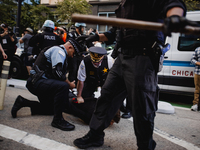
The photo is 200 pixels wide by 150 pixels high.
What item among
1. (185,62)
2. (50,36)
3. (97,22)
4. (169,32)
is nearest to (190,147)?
(169,32)

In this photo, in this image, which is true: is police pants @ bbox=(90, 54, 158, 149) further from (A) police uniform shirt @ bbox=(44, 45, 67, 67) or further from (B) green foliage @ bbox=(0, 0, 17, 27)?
(B) green foliage @ bbox=(0, 0, 17, 27)

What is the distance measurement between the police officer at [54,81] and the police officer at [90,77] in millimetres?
238

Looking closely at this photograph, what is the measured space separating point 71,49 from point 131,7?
1.39 meters

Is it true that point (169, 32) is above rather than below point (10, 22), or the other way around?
below

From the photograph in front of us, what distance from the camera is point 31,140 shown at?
2227 millimetres

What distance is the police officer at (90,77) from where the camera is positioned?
293 cm

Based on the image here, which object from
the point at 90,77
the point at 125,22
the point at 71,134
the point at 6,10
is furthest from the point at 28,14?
the point at 125,22

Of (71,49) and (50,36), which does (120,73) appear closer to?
(71,49)

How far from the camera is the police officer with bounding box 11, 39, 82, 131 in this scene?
2.66 m

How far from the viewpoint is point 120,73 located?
6.30 ft

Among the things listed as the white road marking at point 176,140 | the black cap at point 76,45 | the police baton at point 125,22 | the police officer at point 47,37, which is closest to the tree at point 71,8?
the police officer at point 47,37

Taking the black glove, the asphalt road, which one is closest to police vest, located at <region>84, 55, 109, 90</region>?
the asphalt road

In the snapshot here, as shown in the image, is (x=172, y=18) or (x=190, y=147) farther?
(x=190, y=147)

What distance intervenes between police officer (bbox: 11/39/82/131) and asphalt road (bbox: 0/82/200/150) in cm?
16
